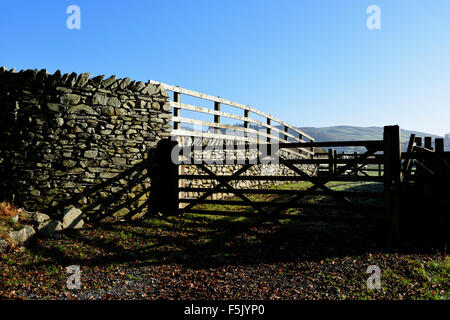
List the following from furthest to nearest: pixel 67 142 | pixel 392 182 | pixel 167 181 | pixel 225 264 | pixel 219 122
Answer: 1. pixel 219 122
2. pixel 167 181
3. pixel 67 142
4. pixel 392 182
5. pixel 225 264

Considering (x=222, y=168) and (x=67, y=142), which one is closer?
(x=67, y=142)

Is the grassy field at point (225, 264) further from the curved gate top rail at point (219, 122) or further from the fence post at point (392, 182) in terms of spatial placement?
the curved gate top rail at point (219, 122)

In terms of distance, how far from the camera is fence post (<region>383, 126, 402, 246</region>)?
6.27 meters

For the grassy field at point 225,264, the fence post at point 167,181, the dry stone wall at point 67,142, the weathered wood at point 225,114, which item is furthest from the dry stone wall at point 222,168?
the grassy field at point 225,264

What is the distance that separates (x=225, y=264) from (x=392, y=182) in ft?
12.7

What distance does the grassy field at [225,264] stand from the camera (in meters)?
4.48

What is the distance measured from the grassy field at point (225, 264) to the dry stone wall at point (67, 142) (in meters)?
1.23

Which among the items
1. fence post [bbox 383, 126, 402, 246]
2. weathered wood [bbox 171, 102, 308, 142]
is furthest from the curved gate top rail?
fence post [bbox 383, 126, 402, 246]

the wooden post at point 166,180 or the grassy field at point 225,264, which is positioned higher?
the wooden post at point 166,180

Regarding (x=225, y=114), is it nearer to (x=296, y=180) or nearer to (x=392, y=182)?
(x=296, y=180)

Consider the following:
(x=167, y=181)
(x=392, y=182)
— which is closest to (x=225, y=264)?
(x=392, y=182)

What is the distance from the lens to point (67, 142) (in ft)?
26.9

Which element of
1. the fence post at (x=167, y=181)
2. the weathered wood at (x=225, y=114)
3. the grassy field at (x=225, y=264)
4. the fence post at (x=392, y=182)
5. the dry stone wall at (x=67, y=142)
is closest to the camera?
the grassy field at (x=225, y=264)

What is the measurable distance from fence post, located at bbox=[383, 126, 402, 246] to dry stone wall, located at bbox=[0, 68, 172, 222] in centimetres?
644
